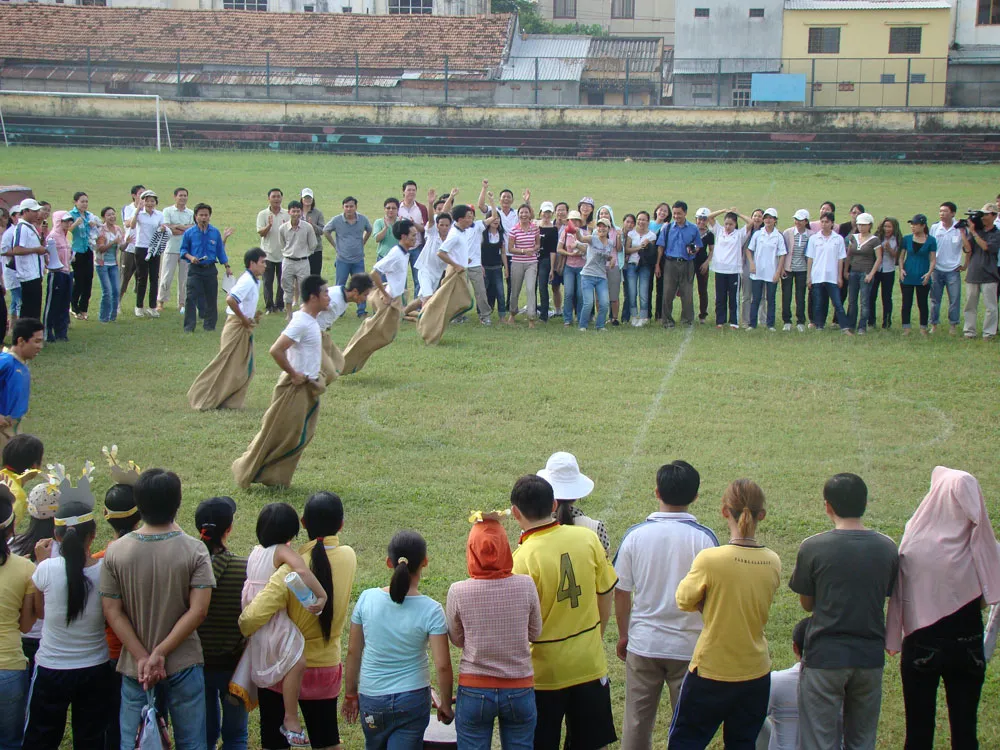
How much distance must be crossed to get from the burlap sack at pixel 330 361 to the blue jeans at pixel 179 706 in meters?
6.39

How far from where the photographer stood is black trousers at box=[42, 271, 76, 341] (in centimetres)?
1487

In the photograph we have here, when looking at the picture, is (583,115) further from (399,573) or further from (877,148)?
(399,573)

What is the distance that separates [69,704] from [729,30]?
47.0 meters

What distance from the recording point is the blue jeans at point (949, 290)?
15933 mm

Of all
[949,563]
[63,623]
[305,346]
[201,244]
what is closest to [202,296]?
[201,244]

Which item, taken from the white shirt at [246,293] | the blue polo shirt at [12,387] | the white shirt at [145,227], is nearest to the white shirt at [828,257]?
the white shirt at [246,293]

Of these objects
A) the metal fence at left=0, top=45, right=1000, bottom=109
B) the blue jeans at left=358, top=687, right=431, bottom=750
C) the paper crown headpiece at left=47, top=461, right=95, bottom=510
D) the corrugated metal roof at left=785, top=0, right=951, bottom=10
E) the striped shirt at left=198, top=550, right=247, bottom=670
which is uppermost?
the corrugated metal roof at left=785, top=0, right=951, bottom=10

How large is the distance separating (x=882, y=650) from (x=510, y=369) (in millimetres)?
9193

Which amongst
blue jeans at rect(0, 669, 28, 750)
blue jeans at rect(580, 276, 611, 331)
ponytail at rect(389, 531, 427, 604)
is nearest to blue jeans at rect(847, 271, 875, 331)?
blue jeans at rect(580, 276, 611, 331)

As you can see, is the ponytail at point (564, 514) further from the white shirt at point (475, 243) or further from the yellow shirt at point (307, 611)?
the white shirt at point (475, 243)

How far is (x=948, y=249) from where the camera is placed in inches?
625

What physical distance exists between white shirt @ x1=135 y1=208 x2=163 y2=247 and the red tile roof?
95.7 ft

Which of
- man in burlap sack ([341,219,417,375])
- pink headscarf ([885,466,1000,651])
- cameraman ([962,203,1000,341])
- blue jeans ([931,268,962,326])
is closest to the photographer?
pink headscarf ([885,466,1000,651])

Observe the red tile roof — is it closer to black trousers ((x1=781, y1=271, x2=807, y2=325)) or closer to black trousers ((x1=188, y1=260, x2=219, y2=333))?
black trousers ((x1=781, y1=271, x2=807, y2=325))
